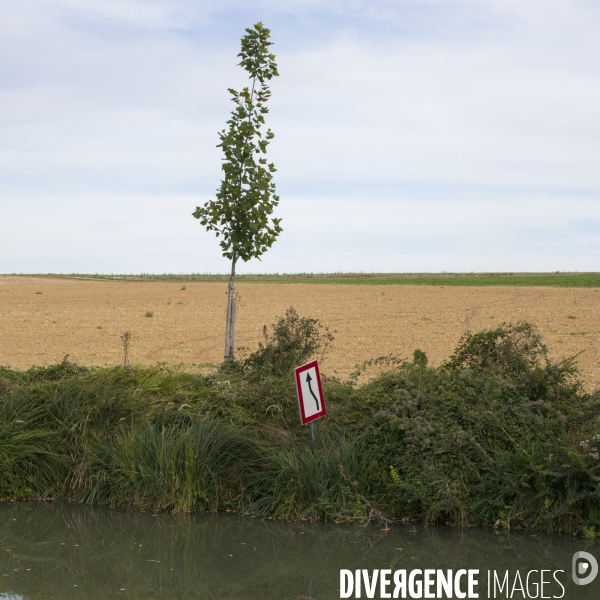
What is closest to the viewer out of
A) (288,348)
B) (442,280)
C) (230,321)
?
(288,348)

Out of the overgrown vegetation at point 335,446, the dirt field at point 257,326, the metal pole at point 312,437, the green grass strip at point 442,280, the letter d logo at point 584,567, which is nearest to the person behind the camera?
the letter d logo at point 584,567

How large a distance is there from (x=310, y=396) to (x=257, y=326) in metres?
24.7

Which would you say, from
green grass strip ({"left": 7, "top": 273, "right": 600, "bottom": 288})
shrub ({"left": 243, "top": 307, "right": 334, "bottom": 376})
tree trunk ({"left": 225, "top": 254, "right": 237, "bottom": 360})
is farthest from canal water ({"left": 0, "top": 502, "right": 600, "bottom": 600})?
green grass strip ({"left": 7, "top": 273, "right": 600, "bottom": 288})

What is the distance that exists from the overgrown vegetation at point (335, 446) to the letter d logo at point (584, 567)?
21.6 inches

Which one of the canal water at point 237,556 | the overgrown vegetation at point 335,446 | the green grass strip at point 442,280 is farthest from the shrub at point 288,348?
the green grass strip at point 442,280

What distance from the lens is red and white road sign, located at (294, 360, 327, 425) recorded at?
889 centimetres

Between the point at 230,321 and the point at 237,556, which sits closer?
the point at 237,556

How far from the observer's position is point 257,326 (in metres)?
33.6

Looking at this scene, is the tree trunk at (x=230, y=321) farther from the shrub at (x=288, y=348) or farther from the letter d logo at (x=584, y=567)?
the letter d logo at (x=584, y=567)

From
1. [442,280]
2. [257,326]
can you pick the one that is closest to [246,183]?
[257,326]

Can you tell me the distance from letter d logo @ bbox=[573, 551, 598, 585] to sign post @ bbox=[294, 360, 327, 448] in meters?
2.93

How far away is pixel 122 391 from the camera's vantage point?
32.3ft

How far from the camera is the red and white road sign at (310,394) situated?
29.2 feet

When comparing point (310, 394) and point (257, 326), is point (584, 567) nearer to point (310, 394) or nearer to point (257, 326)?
point (310, 394)
